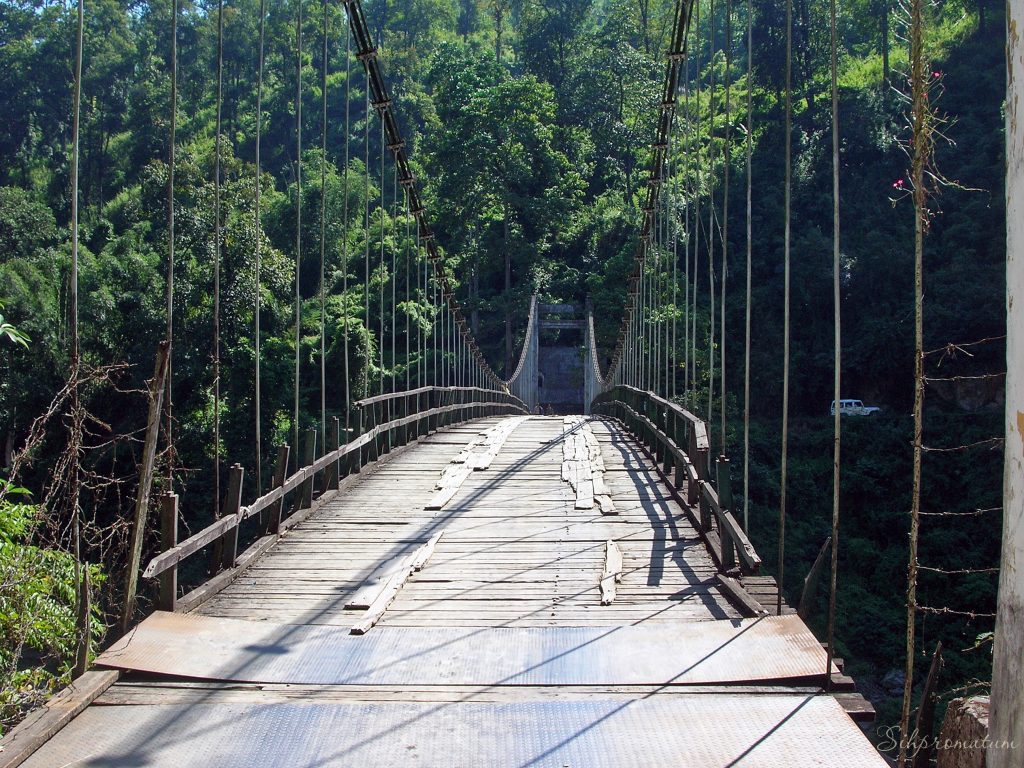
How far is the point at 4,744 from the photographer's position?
324 cm

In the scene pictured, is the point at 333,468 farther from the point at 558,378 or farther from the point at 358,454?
the point at 558,378

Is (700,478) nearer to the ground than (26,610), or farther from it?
farther from it

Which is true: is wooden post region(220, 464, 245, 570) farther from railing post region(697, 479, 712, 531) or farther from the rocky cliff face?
the rocky cliff face

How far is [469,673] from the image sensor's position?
4172 mm

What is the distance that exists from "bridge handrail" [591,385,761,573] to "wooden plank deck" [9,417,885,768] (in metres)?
0.16

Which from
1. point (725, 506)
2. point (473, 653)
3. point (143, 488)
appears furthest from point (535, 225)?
point (143, 488)

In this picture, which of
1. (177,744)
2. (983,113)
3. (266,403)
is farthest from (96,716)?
(983,113)

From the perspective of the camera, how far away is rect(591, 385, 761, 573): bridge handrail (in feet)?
18.3

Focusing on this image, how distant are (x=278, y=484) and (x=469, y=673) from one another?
2647mm

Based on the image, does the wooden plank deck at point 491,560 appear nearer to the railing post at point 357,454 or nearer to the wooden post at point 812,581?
the railing post at point 357,454

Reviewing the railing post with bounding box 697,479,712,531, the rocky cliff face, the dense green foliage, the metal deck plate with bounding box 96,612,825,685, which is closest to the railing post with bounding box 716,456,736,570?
the railing post with bounding box 697,479,712,531

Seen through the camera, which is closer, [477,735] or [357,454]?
[477,735]

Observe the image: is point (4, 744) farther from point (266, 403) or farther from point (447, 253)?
point (447, 253)

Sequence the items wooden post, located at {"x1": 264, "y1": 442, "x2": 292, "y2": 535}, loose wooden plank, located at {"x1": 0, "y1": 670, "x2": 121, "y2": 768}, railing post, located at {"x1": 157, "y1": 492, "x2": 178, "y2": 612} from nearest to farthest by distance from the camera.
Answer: loose wooden plank, located at {"x1": 0, "y1": 670, "x2": 121, "y2": 768}, railing post, located at {"x1": 157, "y1": 492, "x2": 178, "y2": 612}, wooden post, located at {"x1": 264, "y1": 442, "x2": 292, "y2": 535}
